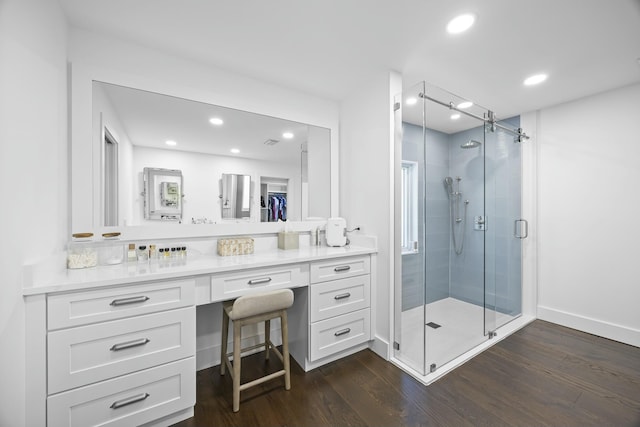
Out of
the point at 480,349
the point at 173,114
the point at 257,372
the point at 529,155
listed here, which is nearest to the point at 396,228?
the point at 480,349

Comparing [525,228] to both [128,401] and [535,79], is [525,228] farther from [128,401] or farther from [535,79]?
[128,401]

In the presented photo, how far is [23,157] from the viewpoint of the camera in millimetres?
1167

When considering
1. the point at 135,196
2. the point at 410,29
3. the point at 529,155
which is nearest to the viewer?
the point at 410,29

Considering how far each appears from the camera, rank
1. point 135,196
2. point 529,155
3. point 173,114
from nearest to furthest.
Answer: point 135,196
point 173,114
point 529,155

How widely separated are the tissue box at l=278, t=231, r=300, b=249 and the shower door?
1.98 m

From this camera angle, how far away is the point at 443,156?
95.5 inches

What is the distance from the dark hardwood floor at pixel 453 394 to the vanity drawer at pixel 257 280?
70cm

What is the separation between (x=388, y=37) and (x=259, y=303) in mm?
1979

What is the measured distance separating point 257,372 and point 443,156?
246cm

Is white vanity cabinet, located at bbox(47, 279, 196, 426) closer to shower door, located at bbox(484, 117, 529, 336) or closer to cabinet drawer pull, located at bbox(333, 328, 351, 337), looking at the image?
cabinet drawer pull, located at bbox(333, 328, 351, 337)

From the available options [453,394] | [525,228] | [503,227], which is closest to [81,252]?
[453,394]

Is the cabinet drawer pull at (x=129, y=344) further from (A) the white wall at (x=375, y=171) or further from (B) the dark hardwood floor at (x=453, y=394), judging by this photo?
(A) the white wall at (x=375, y=171)

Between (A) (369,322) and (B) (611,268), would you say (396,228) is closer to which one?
(A) (369,322)

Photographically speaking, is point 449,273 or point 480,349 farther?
point 449,273
